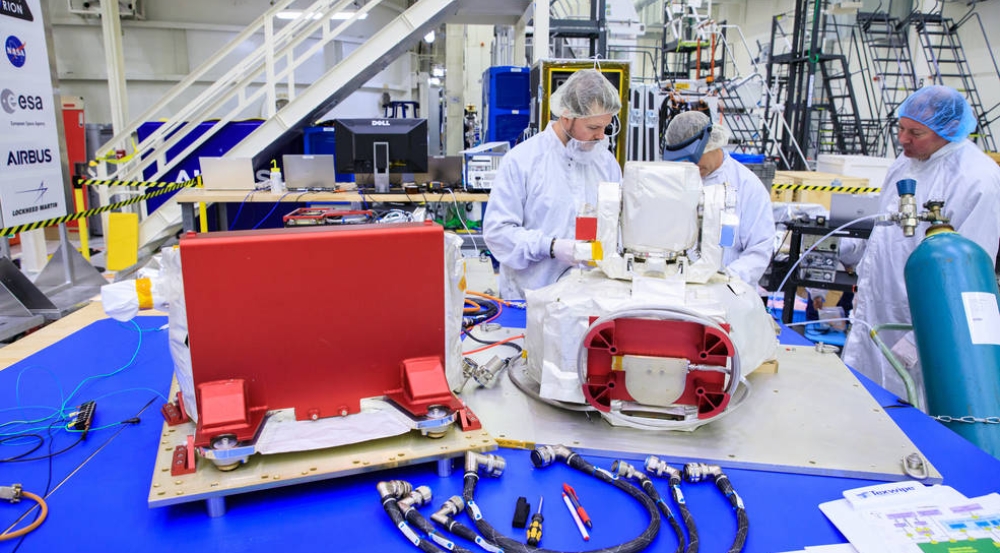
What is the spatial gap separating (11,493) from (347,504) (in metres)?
0.54

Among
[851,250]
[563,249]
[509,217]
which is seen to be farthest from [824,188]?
[563,249]

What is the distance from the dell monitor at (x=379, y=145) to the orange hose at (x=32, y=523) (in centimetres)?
337

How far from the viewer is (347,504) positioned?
976 mm

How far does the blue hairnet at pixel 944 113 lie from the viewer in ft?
6.74

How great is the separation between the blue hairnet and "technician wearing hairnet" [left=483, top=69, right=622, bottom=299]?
107 centimetres

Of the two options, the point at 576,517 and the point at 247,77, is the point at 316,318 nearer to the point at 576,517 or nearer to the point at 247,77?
the point at 576,517

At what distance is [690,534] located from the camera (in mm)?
889

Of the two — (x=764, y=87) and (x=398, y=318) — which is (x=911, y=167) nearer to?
(x=398, y=318)

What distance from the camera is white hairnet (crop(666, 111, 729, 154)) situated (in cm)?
226

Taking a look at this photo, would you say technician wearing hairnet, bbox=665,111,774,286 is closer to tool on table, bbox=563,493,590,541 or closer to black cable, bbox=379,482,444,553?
tool on table, bbox=563,493,590,541

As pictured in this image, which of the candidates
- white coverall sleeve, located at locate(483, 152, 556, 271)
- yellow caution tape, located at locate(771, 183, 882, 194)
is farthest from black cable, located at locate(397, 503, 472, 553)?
yellow caution tape, located at locate(771, 183, 882, 194)

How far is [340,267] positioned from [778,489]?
83cm

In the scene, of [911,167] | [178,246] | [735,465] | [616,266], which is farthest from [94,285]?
[911,167]

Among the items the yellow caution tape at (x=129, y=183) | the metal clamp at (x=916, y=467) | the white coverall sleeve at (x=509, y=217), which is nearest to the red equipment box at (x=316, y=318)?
the metal clamp at (x=916, y=467)
